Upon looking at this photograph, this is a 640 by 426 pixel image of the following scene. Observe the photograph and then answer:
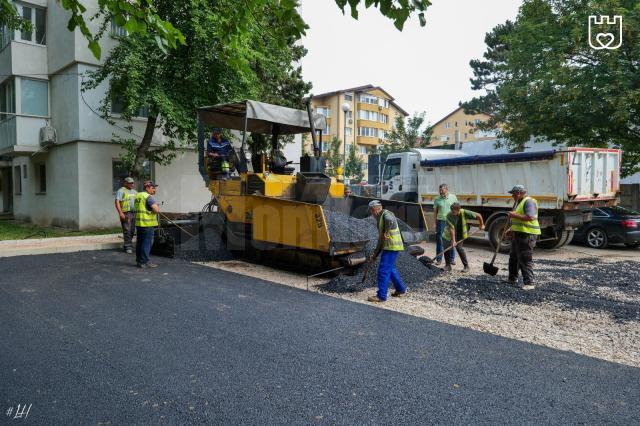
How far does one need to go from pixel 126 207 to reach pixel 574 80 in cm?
1250

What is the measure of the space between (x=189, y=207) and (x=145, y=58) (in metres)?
6.09

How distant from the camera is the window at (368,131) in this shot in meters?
54.6

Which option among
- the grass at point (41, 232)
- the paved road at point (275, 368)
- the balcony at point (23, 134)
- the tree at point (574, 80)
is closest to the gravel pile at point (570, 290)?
the paved road at point (275, 368)

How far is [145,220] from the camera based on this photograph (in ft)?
26.2

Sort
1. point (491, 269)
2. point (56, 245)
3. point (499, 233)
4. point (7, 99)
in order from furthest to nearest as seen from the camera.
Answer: point (7, 99)
point (499, 233)
point (56, 245)
point (491, 269)

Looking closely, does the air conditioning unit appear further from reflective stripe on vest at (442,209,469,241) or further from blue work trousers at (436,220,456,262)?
reflective stripe on vest at (442,209,469,241)

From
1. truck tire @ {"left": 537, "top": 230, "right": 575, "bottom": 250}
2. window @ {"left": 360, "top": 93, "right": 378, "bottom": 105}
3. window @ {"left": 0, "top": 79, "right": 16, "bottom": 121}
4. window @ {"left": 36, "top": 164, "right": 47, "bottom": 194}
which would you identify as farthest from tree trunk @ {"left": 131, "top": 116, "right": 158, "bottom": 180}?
window @ {"left": 360, "top": 93, "right": 378, "bottom": 105}

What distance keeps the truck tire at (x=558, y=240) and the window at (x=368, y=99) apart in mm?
45620

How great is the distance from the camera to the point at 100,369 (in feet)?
12.1

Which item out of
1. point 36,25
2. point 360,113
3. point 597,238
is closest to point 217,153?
point 597,238

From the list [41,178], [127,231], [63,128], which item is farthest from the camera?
[41,178]

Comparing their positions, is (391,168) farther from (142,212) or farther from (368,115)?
(368,115)

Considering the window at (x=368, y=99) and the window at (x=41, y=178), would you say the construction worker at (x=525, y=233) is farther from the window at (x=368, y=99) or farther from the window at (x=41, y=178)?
the window at (x=368, y=99)

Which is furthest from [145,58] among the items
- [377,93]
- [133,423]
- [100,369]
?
[377,93]
